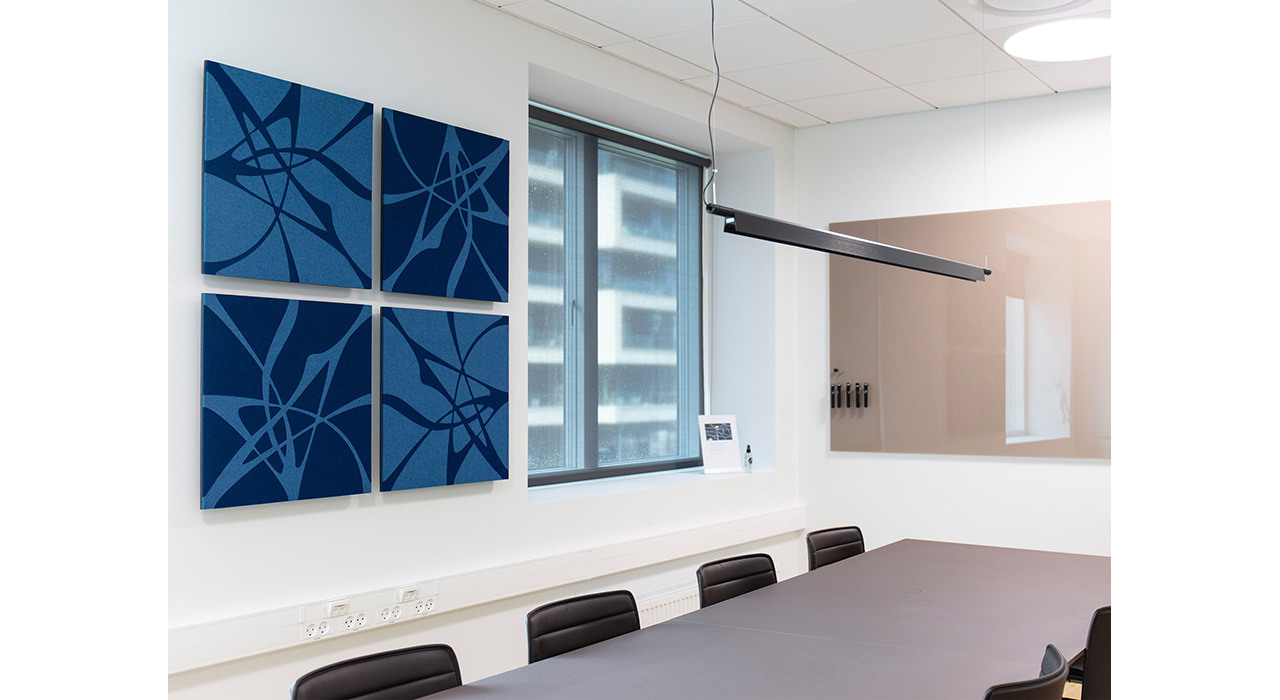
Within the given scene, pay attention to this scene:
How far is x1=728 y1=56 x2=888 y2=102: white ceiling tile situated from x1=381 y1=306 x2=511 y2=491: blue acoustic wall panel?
2.06m

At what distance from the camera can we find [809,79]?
193 inches

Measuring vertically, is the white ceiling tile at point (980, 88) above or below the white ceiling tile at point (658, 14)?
above

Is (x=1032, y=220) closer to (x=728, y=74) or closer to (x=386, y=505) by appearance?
(x=728, y=74)

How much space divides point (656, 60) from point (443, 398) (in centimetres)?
210

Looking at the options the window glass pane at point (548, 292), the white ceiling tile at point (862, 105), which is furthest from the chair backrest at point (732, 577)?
the white ceiling tile at point (862, 105)

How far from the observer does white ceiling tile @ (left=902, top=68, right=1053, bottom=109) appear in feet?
15.9

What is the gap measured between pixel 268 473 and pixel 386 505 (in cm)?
55

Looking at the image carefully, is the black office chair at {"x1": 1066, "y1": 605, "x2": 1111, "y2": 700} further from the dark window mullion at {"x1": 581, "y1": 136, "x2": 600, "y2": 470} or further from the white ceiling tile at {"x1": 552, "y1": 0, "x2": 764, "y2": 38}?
the dark window mullion at {"x1": 581, "y1": 136, "x2": 600, "y2": 470}

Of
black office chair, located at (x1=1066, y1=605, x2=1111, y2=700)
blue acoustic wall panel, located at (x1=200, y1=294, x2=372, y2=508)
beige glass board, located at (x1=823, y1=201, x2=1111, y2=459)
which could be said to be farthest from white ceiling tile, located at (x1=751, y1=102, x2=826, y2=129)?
black office chair, located at (x1=1066, y1=605, x2=1111, y2=700)

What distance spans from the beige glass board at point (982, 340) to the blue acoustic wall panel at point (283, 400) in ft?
11.1

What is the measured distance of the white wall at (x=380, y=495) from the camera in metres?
2.77

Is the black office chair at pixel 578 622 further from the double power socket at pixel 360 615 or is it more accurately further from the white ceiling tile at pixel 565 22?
the white ceiling tile at pixel 565 22

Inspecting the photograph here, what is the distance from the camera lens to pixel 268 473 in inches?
115
